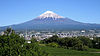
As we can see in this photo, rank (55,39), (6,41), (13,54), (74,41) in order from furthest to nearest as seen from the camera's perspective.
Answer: (55,39)
(74,41)
(6,41)
(13,54)

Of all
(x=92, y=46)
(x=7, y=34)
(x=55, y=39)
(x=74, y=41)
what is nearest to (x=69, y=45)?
(x=74, y=41)

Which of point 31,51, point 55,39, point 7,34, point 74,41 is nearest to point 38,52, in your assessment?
point 31,51

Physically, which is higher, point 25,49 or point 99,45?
point 25,49

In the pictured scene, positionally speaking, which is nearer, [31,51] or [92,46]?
[31,51]

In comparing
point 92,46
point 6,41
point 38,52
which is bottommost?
point 92,46

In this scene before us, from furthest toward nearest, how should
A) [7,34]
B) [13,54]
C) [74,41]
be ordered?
1. [74,41]
2. [7,34]
3. [13,54]

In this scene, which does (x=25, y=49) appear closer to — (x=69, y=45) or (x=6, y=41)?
(x=6, y=41)

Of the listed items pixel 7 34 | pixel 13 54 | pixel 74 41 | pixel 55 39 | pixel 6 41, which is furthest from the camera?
pixel 55 39

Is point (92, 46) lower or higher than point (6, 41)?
lower

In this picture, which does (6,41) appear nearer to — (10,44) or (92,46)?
(10,44)
